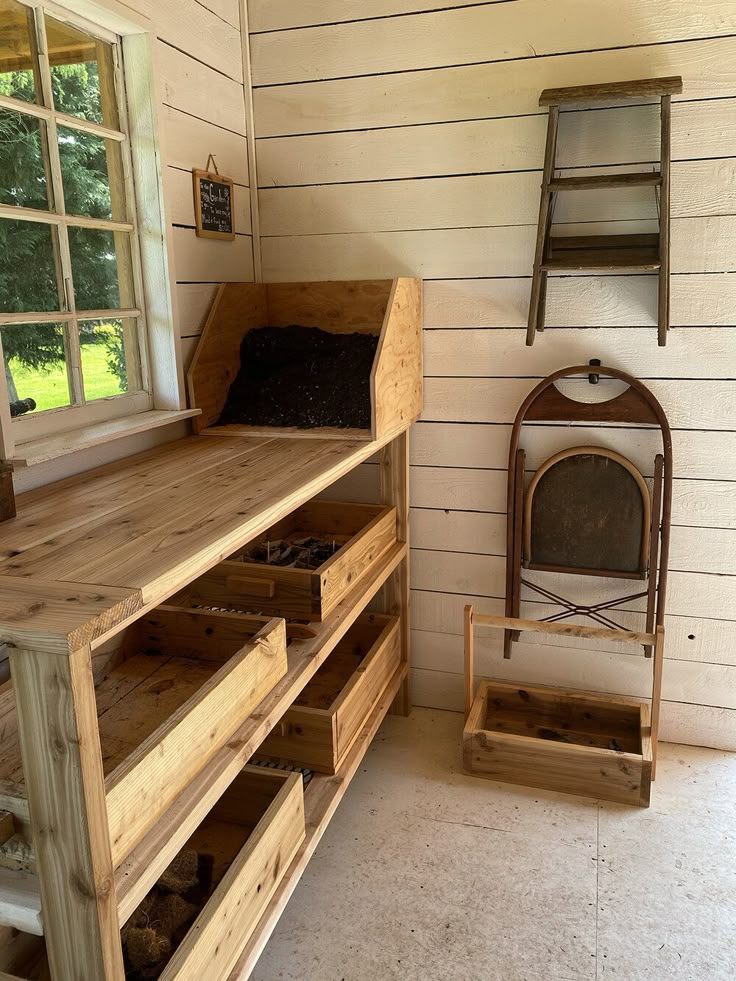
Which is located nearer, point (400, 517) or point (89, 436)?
point (89, 436)

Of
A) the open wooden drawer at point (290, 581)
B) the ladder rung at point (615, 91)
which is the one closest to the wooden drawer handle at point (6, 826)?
the open wooden drawer at point (290, 581)

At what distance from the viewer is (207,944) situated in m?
1.31

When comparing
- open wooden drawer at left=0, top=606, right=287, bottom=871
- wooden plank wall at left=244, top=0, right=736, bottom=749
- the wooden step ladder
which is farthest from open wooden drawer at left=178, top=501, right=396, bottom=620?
the wooden step ladder

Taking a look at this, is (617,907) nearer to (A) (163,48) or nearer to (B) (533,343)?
(B) (533,343)

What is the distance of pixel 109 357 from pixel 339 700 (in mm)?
1026

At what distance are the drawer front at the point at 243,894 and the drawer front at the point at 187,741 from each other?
0.82 ft

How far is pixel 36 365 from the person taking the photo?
64.5 inches

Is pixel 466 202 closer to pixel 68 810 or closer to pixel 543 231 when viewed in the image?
pixel 543 231

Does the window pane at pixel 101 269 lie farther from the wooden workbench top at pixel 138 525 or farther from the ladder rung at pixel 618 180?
the ladder rung at pixel 618 180

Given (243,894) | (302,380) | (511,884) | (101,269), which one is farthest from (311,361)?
(511,884)

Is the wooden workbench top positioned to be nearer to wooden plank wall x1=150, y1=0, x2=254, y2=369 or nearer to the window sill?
the window sill

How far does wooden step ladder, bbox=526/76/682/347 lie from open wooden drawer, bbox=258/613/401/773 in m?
1.04

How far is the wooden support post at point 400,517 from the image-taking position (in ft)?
8.27

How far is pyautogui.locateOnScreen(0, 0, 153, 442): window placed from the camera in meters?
1.56
